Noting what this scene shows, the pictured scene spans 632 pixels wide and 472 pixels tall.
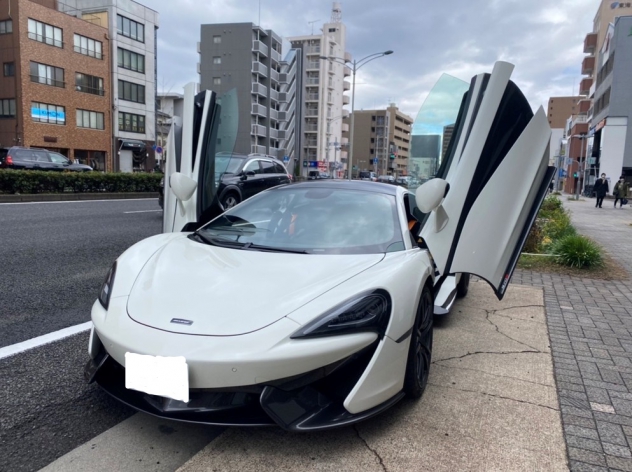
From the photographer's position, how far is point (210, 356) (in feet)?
6.31

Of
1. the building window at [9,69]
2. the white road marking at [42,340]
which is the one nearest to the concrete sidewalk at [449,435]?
the white road marking at [42,340]

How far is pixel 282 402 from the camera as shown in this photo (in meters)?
1.96

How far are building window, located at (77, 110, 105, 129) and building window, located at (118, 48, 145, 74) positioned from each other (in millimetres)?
5388

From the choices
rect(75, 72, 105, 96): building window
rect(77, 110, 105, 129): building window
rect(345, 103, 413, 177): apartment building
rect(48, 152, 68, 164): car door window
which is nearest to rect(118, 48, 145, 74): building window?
rect(75, 72, 105, 96): building window

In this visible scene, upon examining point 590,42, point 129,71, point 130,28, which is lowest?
point 129,71

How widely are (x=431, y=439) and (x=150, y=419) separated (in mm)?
1430

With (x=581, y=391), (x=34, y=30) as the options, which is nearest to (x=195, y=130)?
(x=581, y=391)

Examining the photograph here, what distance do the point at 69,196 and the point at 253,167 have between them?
8037 mm

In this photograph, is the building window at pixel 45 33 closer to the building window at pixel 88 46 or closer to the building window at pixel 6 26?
the building window at pixel 6 26

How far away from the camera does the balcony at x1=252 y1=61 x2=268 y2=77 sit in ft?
188

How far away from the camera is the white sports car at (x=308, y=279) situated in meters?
1.98

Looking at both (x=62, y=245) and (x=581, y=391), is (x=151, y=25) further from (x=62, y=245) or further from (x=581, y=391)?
(x=581, y=391)

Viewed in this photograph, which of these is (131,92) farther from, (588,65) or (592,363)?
(588,65)

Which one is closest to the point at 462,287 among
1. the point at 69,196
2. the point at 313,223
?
the point at 313,223
